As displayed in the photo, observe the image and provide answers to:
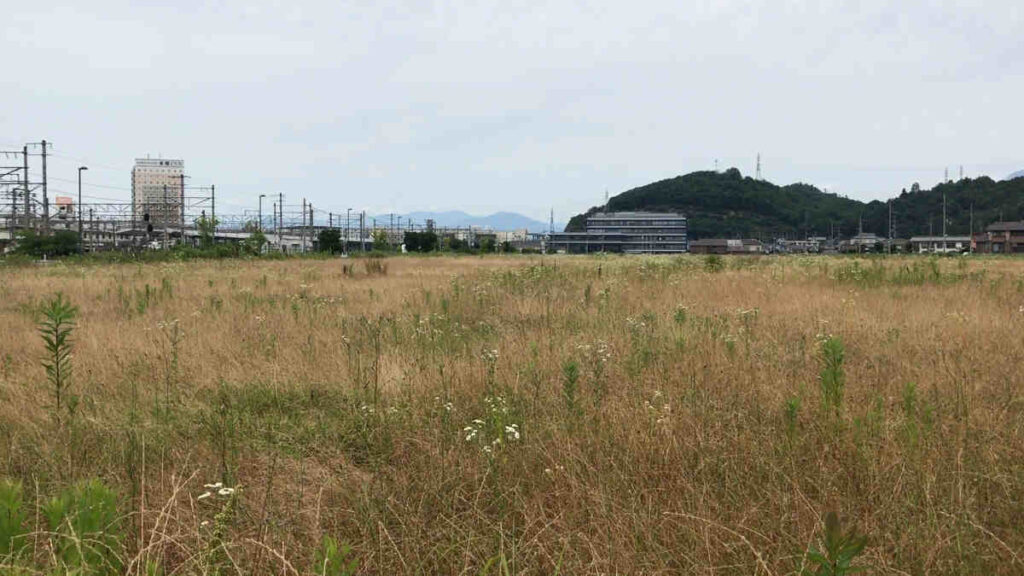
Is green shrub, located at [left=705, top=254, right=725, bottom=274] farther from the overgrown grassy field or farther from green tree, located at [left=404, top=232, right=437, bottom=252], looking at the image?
green tree, located at [left=404, top=232, right=437, bottom=252]

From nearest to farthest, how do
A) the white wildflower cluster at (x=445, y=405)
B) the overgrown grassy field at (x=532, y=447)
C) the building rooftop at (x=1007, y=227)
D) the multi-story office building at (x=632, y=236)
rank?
the overgrown grassy field at (x=532, y=447)
the white wildflower cluster at (x=445, y=405)
the building rooftop at (x=1007, y=227)
the multi-story office building at (x=632, y=236)

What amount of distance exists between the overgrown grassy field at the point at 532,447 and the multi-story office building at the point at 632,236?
143196mm

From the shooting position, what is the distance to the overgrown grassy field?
8.68ft

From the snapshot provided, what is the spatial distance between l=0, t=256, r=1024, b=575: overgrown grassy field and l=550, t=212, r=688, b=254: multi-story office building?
5638 inches

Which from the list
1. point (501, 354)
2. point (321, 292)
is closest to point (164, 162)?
point (321, 292)

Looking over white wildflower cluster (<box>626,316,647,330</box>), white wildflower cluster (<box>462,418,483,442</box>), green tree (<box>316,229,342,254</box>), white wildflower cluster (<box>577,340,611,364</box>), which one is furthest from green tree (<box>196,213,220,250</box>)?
white wildflower cluster (<box>462,418,483,442</box>)

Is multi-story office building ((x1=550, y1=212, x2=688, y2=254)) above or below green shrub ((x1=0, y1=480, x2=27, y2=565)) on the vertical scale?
above

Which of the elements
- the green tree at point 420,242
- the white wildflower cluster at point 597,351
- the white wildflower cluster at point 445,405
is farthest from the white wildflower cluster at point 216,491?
the green tree at point 420,242

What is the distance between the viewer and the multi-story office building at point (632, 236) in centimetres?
15120

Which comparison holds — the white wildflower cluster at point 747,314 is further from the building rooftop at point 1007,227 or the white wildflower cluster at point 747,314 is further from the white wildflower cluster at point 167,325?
the building rooftop at point 1007,227

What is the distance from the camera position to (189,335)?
7875 mm

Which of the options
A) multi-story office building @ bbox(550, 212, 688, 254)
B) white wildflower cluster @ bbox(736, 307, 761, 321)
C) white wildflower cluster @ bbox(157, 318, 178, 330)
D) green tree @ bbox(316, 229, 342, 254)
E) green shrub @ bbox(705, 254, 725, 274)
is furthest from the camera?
multi-story office building @ bbox(550, 212, 688, 254)

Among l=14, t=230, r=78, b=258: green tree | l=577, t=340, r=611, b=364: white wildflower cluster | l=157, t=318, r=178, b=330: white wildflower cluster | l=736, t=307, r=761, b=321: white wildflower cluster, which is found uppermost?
l=14, t=230, r=78, b=258: green tree

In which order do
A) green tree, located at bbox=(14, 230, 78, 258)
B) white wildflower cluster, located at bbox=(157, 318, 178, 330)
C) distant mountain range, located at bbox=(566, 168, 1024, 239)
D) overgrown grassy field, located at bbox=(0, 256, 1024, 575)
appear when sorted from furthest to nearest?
distant mountain range, located at bbox=(566, 168, 1024, 239) < green tree, located at bbox=(14, 230, 78, 258) < white wildflower cluster, located at bbox=(157, 318, 178, 330) < overgrown grassy field, located at bbox=(0, 256, 1024, 575)
